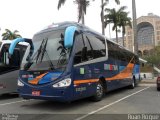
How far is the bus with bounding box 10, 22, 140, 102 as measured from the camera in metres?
11.0

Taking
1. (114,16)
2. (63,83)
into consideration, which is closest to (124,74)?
(63,83)

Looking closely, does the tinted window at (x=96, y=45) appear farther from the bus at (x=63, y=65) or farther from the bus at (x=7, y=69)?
the bus at (x=7, y=69)

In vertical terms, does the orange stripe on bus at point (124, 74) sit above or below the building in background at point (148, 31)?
below

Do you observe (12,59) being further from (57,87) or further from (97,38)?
(57,87)

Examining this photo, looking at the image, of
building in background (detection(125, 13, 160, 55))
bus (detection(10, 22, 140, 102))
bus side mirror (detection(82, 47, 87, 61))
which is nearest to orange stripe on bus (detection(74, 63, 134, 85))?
bus (detection(10, 22, 140, 102))

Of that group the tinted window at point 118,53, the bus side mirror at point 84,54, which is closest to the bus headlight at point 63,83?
the bus side mirror at point 84,54

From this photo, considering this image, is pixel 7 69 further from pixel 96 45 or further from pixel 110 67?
pixel 110 67

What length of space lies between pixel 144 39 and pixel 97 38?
127m

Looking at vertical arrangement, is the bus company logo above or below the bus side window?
below

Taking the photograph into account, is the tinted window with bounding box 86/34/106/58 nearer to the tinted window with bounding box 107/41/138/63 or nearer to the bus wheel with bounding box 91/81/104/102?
the tinted window with bounding box 107/41/138/63

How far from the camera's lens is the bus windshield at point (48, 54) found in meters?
11.3

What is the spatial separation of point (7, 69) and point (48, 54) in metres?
4.52

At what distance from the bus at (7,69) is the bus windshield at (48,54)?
3259mm

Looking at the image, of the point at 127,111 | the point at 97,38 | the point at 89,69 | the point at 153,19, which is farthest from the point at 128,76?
the point at 153,19
